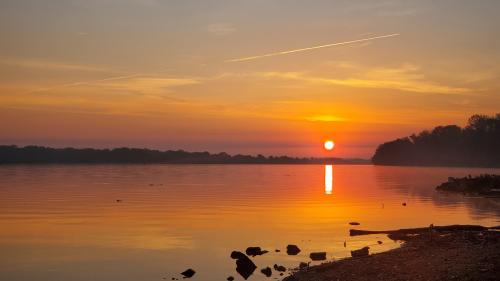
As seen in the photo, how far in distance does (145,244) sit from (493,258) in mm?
23278

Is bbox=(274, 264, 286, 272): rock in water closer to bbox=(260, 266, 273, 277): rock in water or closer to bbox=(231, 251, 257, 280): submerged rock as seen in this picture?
bbox=(260, 266, 273, 277): rock in water

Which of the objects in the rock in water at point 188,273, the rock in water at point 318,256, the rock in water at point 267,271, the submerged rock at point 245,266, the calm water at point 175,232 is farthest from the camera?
the calm water at point 175,232

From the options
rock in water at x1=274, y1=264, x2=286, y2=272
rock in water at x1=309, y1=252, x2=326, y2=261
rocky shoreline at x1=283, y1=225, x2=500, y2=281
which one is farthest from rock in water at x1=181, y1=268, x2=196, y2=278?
rock in water at x1=309, y1=252, x2=326, y2=261

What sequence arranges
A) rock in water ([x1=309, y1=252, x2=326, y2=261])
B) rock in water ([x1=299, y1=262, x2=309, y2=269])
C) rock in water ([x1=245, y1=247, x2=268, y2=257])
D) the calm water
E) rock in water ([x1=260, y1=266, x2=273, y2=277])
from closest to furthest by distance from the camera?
rock in water ([x1=260, y1=266, x2=273, y2=277]), rock in water ([x1=299, y1=262, x2=309, y2=269]), rock in water ([x1=309, y1=252, x2=326, y2=261]), the calm water, rock in water ([x1=245, y1=247, x2=268, y2=257])

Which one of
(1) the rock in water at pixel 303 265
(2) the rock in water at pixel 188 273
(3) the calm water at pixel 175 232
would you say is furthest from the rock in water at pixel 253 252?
(2) the rock in water at pixel 188 273

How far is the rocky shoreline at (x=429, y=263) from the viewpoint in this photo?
1981 centimetres

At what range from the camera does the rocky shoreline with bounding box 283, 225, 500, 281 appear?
65.0 feet

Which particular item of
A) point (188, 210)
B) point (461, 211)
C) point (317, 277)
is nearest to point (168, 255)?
point (317, 277)

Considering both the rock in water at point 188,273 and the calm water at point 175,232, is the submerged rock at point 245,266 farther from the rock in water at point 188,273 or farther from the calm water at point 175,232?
the rock in water at point 188,273

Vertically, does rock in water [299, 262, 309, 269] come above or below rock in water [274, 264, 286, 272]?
above

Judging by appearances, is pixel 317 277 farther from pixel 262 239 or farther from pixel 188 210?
pixel 188 210

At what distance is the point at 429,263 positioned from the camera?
22609 millimetres

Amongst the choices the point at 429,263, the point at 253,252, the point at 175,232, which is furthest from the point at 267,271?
the point at 175,232

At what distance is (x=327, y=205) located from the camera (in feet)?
227
